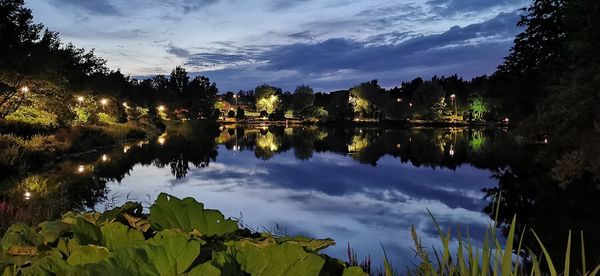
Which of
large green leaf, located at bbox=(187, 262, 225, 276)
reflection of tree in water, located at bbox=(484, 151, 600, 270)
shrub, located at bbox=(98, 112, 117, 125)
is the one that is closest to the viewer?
large green leaf, located at bbox=(187, 262, 225, 276)

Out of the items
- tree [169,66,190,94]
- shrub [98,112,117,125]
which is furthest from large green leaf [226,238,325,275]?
tree [169,66,190,94]

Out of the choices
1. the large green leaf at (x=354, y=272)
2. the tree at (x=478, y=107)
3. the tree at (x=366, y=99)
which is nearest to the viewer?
the large green leaf at (x=354, y=272)

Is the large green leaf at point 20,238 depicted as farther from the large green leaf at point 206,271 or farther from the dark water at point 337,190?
the dark water at point 337,190

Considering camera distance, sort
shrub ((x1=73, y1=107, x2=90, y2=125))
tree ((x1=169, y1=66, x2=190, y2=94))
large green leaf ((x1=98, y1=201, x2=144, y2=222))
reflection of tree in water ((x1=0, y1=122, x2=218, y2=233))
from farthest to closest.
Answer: tree ((x1=169, y1=66, x2=190, y2=94))
shrub ((x1=73, y1=107, x2=90, y2=125))
reflection of tree in water ((x1=0, y1=122, x2=218, y2=233))
large green leaf ((x1=98, y1=201, x2=144, y2=222))

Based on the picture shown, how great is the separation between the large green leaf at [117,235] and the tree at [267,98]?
107 metres

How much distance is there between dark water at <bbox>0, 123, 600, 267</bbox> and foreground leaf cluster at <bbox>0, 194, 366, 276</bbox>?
6.52 meters

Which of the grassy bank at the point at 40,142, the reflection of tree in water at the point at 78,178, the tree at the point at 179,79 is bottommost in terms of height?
the reflection of tree in water at the point at 78,178

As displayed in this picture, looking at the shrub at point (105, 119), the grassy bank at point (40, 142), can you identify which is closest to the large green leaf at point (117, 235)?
the grassy bank at point (40, 142)

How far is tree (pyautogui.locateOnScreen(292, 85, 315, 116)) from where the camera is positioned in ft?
357

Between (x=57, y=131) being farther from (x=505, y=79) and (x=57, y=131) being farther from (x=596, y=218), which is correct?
(x=505, y=79)

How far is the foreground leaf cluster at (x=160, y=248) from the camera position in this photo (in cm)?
154

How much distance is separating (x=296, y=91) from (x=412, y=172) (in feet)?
277

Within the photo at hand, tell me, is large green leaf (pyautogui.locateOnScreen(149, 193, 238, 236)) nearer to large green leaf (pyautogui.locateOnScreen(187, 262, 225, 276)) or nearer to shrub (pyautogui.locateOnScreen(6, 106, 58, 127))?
large green leaf (pyautogui.locateOnScreen(187, 262, 225, 276))

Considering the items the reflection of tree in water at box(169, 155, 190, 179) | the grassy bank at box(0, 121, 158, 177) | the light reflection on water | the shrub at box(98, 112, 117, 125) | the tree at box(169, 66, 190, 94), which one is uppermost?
the tree at box(169, 66, 190, 94)
